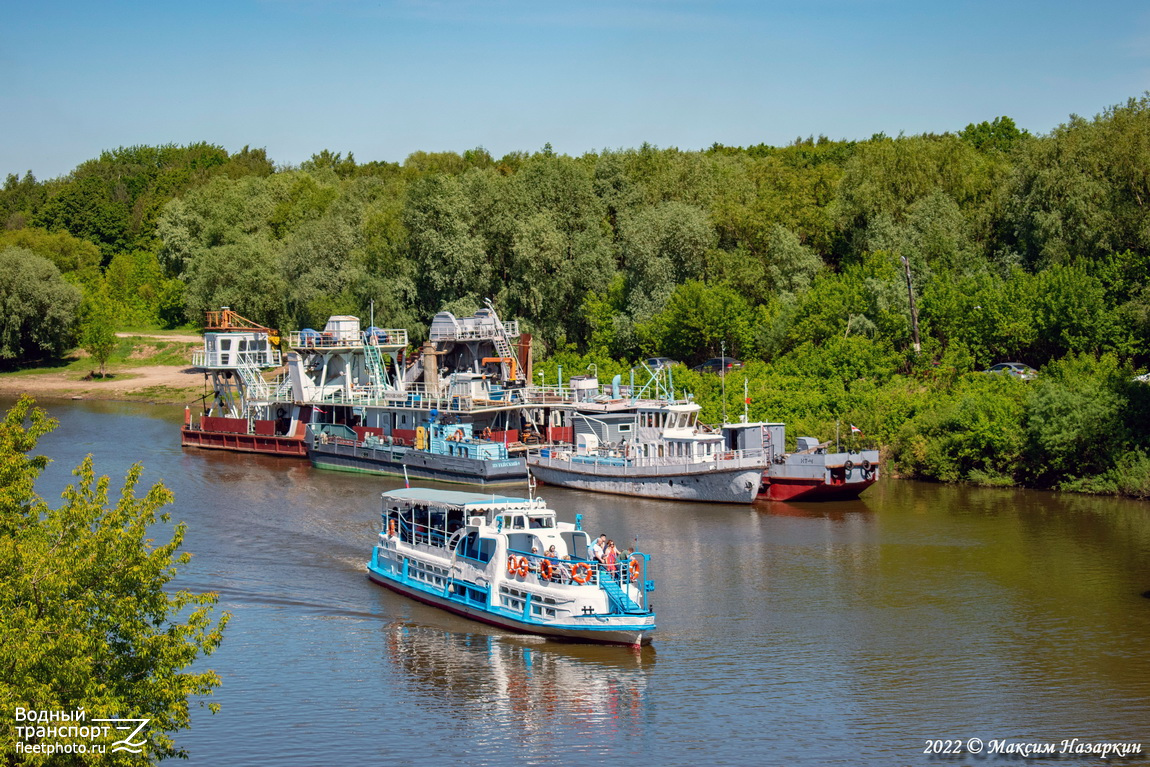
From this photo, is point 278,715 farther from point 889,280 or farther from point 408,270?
point 408,270

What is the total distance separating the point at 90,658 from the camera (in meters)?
19.1

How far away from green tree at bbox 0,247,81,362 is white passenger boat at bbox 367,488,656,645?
2859 inches

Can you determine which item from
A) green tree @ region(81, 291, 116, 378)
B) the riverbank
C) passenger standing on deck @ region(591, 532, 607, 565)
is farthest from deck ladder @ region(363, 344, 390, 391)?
green tree @ region(81, 291, 116, 378)

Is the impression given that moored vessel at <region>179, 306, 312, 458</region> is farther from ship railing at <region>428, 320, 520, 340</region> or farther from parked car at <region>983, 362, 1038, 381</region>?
parked car at <region>983, 362, 1038, 381</region>

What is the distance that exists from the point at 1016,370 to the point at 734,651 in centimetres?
3793

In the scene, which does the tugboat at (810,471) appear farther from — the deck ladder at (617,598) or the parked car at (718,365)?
the deck ladder at (617,598)

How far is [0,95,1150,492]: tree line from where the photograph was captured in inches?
2463

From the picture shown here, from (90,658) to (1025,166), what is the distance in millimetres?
68549

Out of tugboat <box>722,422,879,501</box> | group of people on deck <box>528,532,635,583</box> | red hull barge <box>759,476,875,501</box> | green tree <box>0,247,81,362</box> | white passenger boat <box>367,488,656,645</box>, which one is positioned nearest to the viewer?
white passenger boat <box>367,488,656,645</box>

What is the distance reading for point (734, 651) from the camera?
32188mm

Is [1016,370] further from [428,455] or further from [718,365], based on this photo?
[428,455]

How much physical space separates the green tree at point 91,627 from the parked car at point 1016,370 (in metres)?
50.5

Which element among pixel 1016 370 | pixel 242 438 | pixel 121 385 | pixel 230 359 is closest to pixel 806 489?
pixel 1016 370

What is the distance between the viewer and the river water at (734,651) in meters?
27.0
